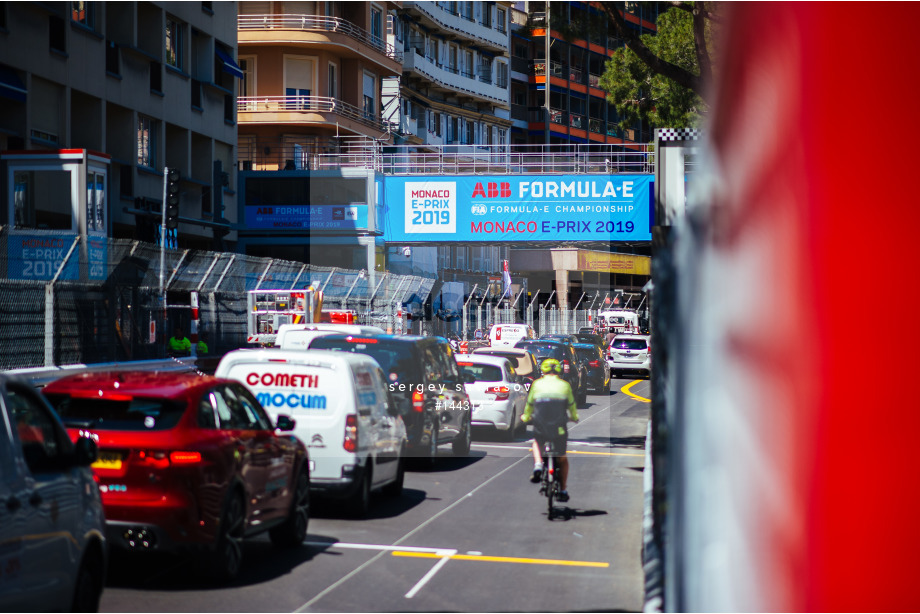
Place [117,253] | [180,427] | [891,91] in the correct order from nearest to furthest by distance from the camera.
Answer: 1. [891,91]
2. [180,427]
3. [117,253]

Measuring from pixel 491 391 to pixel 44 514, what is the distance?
16540 mm

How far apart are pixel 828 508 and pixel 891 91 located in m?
0.42

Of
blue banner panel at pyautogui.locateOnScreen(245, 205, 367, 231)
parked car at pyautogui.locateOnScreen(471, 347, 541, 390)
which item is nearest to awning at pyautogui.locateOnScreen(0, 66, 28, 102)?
parked car at pyautogui.locateOnScreen(471, 347, 541, 390)

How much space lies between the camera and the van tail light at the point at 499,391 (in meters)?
22.8

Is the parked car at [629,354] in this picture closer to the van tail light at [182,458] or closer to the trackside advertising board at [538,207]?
the trackside advertising board at [538,207]

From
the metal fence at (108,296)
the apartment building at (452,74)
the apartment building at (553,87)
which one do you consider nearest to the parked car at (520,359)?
the metal fence at (108,296)

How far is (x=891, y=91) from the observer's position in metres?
1.24

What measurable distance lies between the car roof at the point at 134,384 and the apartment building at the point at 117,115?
19.6m

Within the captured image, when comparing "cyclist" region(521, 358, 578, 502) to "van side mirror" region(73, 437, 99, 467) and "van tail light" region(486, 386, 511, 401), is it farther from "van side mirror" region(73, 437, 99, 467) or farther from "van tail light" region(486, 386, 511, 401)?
"van tail light" region(486, 386, 511, 401)

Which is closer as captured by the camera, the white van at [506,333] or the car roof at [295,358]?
the car roof at [295,358]

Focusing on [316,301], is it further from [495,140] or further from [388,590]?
[495,140]

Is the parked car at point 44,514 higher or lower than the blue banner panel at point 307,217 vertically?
lower

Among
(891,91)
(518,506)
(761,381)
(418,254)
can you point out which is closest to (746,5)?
(891,91)

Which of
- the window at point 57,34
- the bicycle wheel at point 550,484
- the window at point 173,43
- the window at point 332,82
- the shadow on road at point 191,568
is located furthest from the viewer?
A: the window at point 332,82
